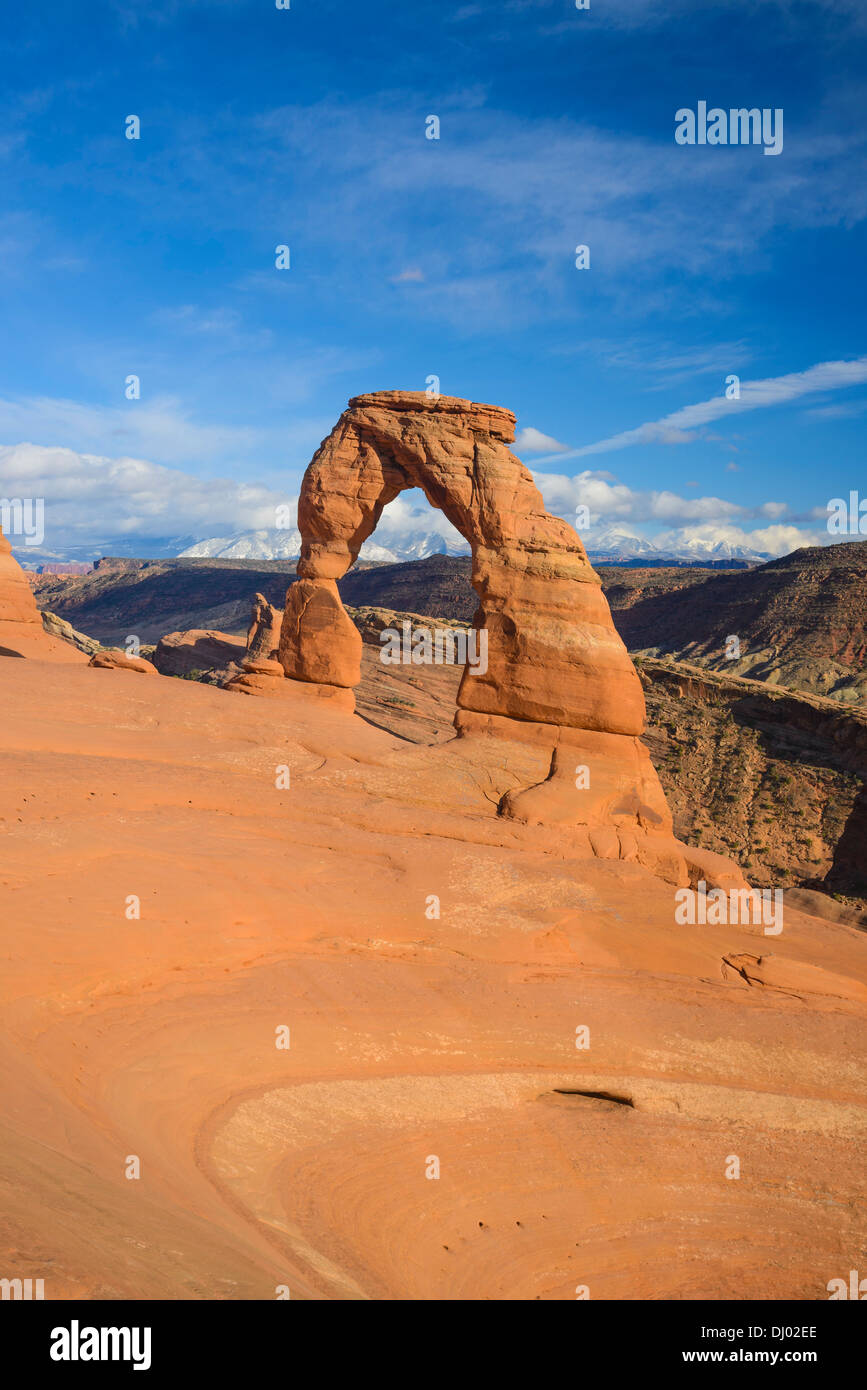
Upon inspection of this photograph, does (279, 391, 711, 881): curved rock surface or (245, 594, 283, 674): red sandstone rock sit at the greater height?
(245, 594, 283, 674): red sandstone rock

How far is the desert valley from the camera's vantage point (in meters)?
6.74

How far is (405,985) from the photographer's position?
10.2 metres

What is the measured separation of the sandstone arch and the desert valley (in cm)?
7

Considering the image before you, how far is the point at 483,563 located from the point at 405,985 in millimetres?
10647

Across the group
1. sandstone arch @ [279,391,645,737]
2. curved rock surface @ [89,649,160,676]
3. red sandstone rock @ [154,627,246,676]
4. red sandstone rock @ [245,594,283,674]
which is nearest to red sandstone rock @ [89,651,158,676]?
curved rock surface @ [89,649,160,676]

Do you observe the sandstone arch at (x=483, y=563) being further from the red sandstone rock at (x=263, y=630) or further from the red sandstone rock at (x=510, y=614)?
the red sandstone rock at (x=263, y=630)

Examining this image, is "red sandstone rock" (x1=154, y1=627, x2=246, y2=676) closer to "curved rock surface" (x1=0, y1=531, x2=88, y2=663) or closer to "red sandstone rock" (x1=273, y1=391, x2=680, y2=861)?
"curved rock surface" (x1=0, y1=531, x2=88, y2=663)

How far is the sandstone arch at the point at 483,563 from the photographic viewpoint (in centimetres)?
1761

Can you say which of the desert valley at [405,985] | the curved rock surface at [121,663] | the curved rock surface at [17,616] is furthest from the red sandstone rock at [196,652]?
the desert valley at [405,985]

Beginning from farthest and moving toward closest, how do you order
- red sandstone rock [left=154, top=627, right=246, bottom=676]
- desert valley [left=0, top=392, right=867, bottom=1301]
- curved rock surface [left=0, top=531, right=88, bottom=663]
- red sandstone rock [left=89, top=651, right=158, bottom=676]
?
red sandstone rock [left=154, top=627, right=246, bottom=676]
curved rock surface [left=0, top=531, right=88, bottom=663]
red sandstone rock [left=89, top=651, right=158, bottom=676]
desert valley [left=0, top=392, right=867, bottom=1301]

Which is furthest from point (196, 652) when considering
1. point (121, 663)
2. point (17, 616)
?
point (121, 663)
